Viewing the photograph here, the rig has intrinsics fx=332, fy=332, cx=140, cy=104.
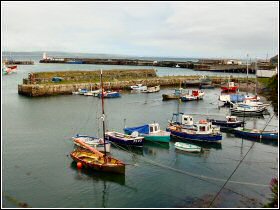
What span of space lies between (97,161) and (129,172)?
2.67 metres

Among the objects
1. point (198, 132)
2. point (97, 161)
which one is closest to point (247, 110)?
point (198, 132)

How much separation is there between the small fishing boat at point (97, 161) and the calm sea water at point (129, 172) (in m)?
0.59

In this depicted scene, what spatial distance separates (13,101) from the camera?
2244 inches

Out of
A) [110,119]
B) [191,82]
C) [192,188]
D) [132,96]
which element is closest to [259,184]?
[192,188]

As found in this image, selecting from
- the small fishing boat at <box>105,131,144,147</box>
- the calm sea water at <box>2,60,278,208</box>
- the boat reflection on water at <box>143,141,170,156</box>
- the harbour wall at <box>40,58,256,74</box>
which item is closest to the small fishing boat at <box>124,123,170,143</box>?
the boat reflection on water at <box>143,141,170,156</box>

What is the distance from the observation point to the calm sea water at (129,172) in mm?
21312

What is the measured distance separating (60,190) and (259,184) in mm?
13996

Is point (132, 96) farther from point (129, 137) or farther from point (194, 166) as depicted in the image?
point (194, 166)

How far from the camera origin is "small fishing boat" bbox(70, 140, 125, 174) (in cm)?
2447

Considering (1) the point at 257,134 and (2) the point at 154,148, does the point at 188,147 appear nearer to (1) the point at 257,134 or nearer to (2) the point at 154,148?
(2) the point at 154,148

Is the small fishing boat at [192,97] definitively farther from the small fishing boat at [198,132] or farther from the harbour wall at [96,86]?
the small fishing boat at [198,132]

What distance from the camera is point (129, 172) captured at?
25.7 metres

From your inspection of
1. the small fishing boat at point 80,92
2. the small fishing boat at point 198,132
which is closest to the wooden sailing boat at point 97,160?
the small fishing boat at point 198,132

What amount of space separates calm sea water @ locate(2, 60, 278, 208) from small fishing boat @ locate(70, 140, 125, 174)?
1.95ft
